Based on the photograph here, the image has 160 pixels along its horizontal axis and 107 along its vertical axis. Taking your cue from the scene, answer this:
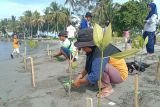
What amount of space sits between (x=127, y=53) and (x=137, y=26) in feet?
161

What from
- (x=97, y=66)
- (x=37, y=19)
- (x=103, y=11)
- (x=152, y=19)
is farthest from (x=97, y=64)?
(x=37, y=19)

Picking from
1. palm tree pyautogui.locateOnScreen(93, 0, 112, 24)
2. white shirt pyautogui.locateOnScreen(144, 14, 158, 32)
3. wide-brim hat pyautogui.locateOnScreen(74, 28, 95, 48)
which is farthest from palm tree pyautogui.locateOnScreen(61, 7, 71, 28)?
wide-brim hat pyautogui.locateOnScreen(74, 28, 95, 48)

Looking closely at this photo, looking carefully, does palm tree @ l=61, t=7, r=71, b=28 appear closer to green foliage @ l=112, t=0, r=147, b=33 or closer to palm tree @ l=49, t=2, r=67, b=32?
palm tree @ l=49, t=2, r=67, b=32

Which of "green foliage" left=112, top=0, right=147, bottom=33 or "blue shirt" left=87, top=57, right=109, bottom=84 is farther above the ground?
"green foliage" left=112, top=0, right=147, bottom=33

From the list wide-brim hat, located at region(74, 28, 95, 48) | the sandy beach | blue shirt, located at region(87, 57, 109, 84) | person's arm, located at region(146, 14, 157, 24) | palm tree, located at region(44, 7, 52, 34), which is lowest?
the sandy beach

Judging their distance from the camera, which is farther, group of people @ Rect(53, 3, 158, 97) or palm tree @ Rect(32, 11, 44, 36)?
palm tree @ Rect(32, 11, 44, 36)

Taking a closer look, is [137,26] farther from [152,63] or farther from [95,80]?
[95,80]

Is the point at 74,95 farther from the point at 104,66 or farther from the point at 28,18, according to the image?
the point at 28,18

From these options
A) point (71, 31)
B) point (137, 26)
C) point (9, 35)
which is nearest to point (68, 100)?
point (71, 31)

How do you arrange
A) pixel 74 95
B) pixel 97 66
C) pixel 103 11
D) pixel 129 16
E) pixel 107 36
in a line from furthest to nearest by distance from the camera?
pixel 103 11 < pixel 129 16 < pixel 74 95 < pixel 97 66 < pixel 107 36

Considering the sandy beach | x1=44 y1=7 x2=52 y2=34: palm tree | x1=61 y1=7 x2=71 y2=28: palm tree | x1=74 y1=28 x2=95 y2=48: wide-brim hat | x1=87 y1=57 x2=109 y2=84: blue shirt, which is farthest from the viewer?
x1=44 y1=7 x2=52 y2=34: palm tree

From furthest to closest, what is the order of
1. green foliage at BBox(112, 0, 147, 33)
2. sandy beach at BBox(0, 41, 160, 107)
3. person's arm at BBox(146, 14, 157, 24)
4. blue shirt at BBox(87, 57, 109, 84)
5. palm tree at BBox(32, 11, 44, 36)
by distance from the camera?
palm tree at BBox(32, 11, 44, 36) < green foliage at BBox(112, 0, 147, 33) < person's arm at BBox(146, 14, 157, 24) < sandy beach at BBox(0, 41, 160, 107) < blue shirt at BBox(87, 57, 109, 84)

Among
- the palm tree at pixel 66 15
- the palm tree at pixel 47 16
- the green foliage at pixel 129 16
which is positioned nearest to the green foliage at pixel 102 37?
the green foliage at pixel 129 16

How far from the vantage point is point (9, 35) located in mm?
116875
